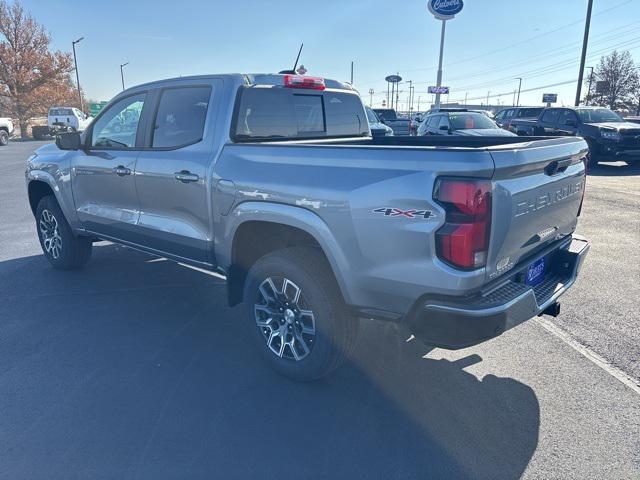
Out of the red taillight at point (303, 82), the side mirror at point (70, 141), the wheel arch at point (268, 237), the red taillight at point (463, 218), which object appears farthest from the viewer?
the side mirror at point (70, 141)

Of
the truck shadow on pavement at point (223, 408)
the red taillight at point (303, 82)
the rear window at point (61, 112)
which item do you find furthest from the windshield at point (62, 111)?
the red taillight at point (303, 82)

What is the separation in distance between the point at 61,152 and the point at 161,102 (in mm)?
1794

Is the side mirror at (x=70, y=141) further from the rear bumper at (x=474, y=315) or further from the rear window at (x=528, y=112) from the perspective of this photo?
the rear window at (x=528, y=112)

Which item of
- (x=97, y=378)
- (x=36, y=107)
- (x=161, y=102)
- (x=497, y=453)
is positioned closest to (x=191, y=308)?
(x=97, y=378)

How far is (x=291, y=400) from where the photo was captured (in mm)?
3162

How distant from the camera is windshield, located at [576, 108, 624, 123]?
14.9 m

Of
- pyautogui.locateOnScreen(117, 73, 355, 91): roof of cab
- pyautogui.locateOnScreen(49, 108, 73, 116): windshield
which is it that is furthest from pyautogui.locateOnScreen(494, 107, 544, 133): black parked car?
pyautogui.locateOnScreen(49, 108, 73, 116): windshield

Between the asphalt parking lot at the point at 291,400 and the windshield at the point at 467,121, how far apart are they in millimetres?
9470

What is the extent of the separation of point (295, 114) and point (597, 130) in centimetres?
1295

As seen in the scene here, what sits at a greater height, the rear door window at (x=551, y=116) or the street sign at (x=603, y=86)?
the street sign at (x=603, y=86)

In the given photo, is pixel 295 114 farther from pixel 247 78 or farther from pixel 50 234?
pixel 50 234

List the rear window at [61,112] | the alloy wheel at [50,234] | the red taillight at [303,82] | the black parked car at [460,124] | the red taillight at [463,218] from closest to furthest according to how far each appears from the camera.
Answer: the red taillight at [463,218] < the red taillight at [303,82] < the alloy wheel at [50,234] < the black parked car at [460,124] < the rear window at [61,112]

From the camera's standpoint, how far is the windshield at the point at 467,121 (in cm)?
1361

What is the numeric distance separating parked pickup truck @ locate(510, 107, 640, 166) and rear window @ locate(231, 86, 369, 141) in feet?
33.3
